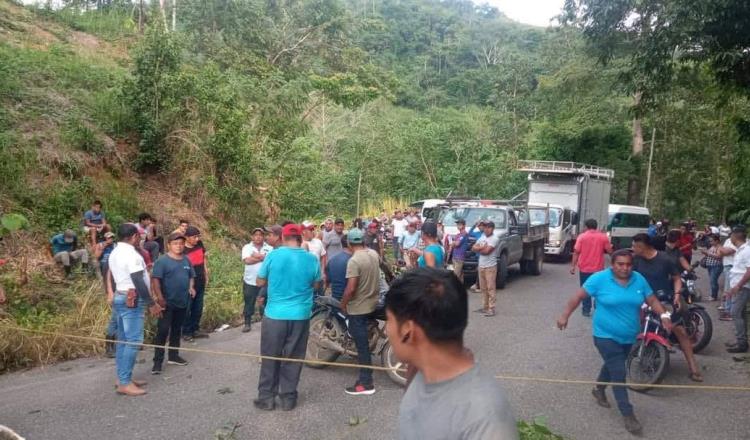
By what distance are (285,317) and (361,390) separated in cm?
122

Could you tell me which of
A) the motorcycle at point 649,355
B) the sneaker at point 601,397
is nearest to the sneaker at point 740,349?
the motorcycle at point 649,355

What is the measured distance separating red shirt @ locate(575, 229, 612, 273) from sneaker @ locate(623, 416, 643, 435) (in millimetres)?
4556

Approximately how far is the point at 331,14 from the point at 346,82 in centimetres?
345

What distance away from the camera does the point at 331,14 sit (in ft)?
97.2

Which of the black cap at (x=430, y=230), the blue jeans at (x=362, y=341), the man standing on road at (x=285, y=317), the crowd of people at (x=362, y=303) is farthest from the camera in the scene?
the black cap at (x=430, y=230)

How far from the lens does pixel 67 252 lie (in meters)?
9.78

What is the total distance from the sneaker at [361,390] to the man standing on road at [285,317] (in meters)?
0.67

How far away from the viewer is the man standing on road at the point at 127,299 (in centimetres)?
590

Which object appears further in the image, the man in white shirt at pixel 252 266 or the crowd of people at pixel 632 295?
the man in white shirt at pixel 252 266

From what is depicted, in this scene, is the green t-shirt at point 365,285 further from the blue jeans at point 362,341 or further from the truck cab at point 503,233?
the truck cab at point 503,233

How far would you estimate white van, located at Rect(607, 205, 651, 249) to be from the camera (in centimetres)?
2281

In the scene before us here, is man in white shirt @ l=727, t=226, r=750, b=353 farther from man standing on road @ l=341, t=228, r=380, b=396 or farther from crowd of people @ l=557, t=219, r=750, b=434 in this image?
man standing on road @ l=341, t=228, r=380, b=396

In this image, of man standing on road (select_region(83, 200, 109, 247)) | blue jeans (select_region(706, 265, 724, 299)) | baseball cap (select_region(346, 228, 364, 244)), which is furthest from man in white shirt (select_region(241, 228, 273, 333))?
blue jeans (select_region(706, 265, 724, 299))

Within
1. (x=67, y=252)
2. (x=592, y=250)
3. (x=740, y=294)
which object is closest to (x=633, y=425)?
(x=740, y=294)
